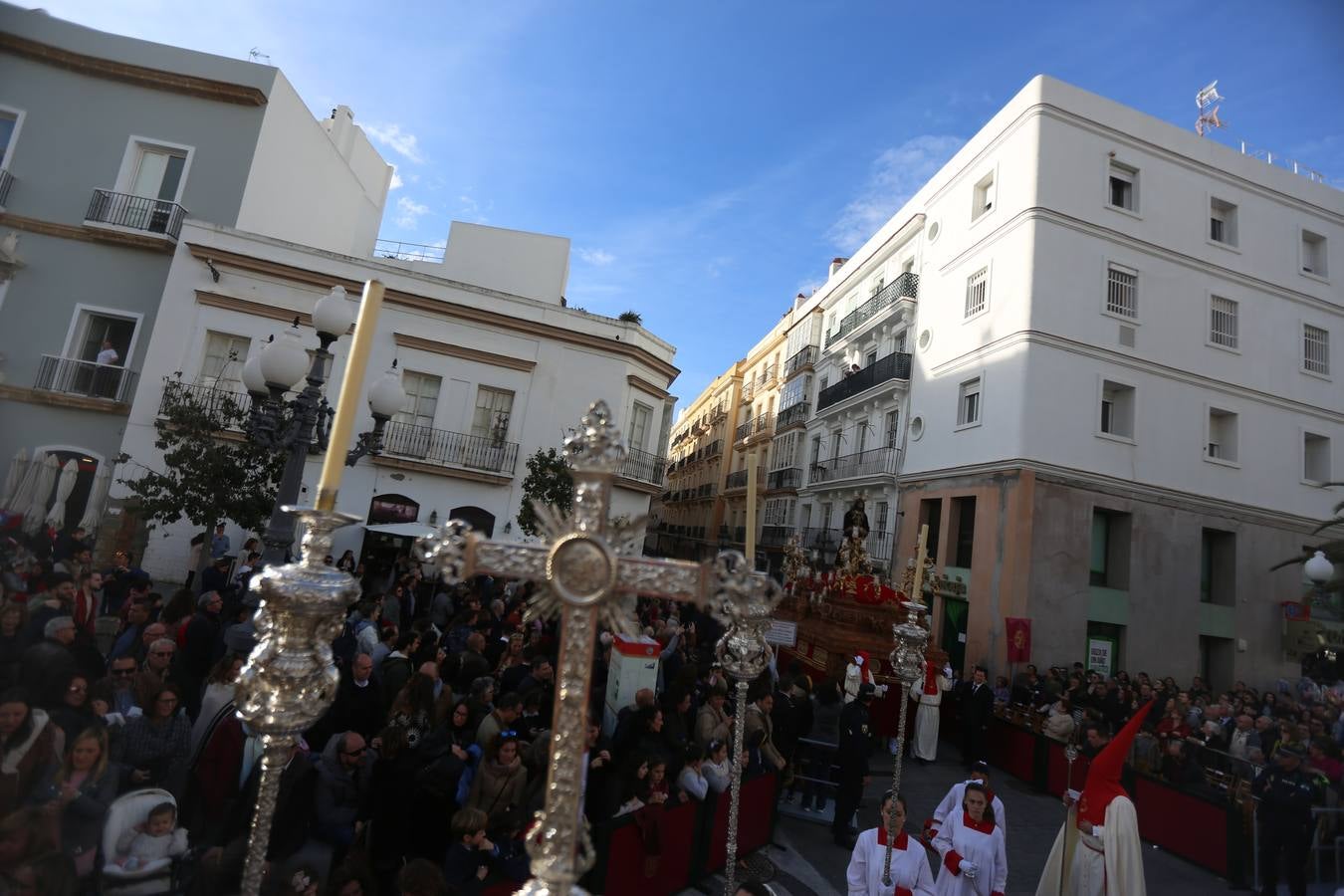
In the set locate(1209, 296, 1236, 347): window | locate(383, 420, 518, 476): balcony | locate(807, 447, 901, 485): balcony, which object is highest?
locate(1209, 296, 1236, 347): window

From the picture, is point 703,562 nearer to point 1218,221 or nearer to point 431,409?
point 431,409

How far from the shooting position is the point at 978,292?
1711cm

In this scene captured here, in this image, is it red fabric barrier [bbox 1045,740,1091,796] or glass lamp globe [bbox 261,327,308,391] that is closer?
glass lamp globe [bbox 261,327,308,391]

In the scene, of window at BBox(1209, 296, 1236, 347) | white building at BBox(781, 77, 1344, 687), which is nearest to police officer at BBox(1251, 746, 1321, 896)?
white building at BBox(781, 77, 1344, 687)

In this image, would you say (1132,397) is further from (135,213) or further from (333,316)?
(135,213)

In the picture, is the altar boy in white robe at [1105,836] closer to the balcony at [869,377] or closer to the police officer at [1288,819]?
the police officer at [1288,819]

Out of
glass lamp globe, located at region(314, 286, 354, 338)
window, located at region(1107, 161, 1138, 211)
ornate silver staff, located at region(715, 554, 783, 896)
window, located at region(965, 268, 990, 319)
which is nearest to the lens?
ornate silver staff, located at region(715, 554, 783, 896)

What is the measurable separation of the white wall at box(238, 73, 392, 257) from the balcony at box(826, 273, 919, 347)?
57.9ft

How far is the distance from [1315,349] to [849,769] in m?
17.3

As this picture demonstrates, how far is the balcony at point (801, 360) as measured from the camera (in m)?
28.4

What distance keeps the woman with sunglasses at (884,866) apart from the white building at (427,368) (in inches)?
542

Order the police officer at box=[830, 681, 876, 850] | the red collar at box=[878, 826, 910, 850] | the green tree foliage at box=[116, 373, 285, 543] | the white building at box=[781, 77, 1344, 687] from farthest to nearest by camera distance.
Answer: the white building at box=[781, 77, 1344, 687] < the green tree foliage at box=[116, 373, 285, 543] < the police officer at box=[830, 681, 876, 850] < the red collar at box=[878, 826, 910, 850]

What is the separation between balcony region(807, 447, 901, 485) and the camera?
19.7 metres

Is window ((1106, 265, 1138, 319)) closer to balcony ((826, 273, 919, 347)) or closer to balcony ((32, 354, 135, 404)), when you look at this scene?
balcony ((826, 273, 919, 347))
